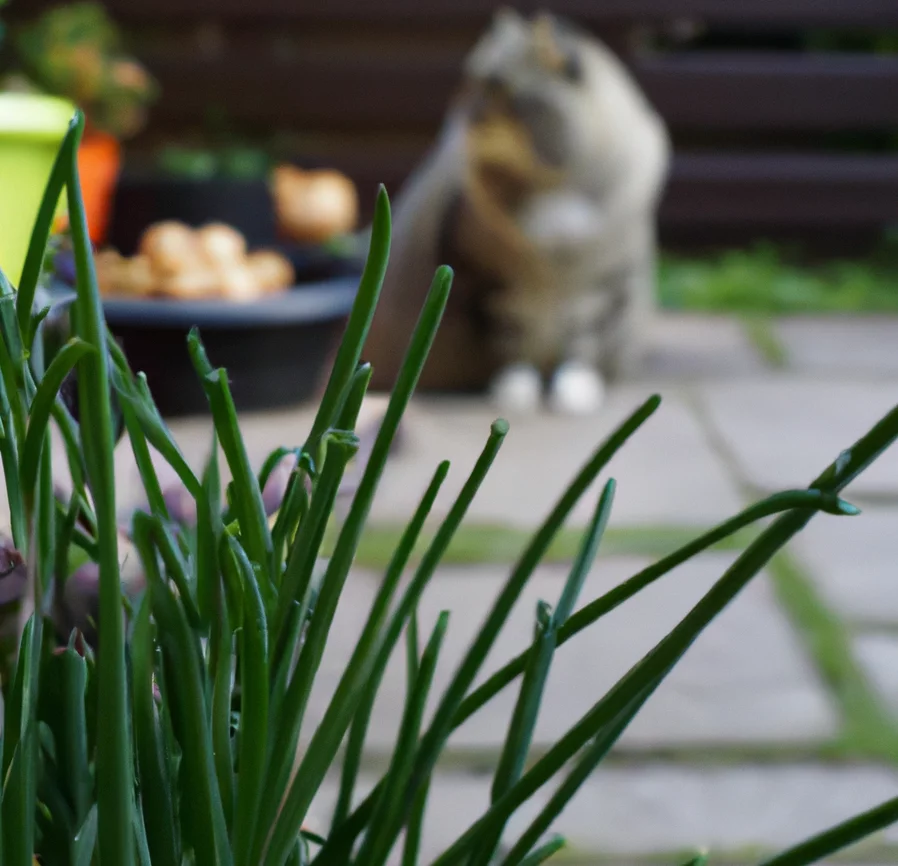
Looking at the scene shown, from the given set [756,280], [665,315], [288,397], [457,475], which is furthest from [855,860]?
[756,280]

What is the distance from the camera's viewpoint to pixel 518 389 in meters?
2.13

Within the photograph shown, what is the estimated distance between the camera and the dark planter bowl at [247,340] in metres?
1.55

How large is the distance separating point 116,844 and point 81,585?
0.10 metres

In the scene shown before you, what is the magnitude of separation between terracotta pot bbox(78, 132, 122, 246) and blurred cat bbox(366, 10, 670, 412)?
0.56 meters

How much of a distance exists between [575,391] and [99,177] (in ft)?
3.77

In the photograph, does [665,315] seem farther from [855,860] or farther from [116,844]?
[116,844]

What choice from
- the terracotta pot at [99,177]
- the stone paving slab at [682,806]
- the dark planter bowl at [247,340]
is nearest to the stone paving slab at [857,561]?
the stone paving slab at [682,806]

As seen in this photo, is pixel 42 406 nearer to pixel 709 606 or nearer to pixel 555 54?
pixel 709 606

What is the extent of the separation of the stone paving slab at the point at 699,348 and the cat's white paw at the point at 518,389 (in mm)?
312

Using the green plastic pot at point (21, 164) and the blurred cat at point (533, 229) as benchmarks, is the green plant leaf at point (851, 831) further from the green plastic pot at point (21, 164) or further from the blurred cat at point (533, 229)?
the blurred cat at point (533, 229)

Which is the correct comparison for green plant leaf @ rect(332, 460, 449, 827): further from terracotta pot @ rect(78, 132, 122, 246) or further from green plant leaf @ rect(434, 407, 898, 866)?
terracotta pot @ rect(78, 132, 122, 246)

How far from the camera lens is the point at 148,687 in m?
0.19

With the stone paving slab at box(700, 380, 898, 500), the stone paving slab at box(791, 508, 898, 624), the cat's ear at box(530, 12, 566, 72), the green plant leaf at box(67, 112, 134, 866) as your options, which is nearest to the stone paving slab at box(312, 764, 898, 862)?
the stone paving slab at box(791, 508, 898, 624)

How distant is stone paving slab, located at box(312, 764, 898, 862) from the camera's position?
803 millimetres
